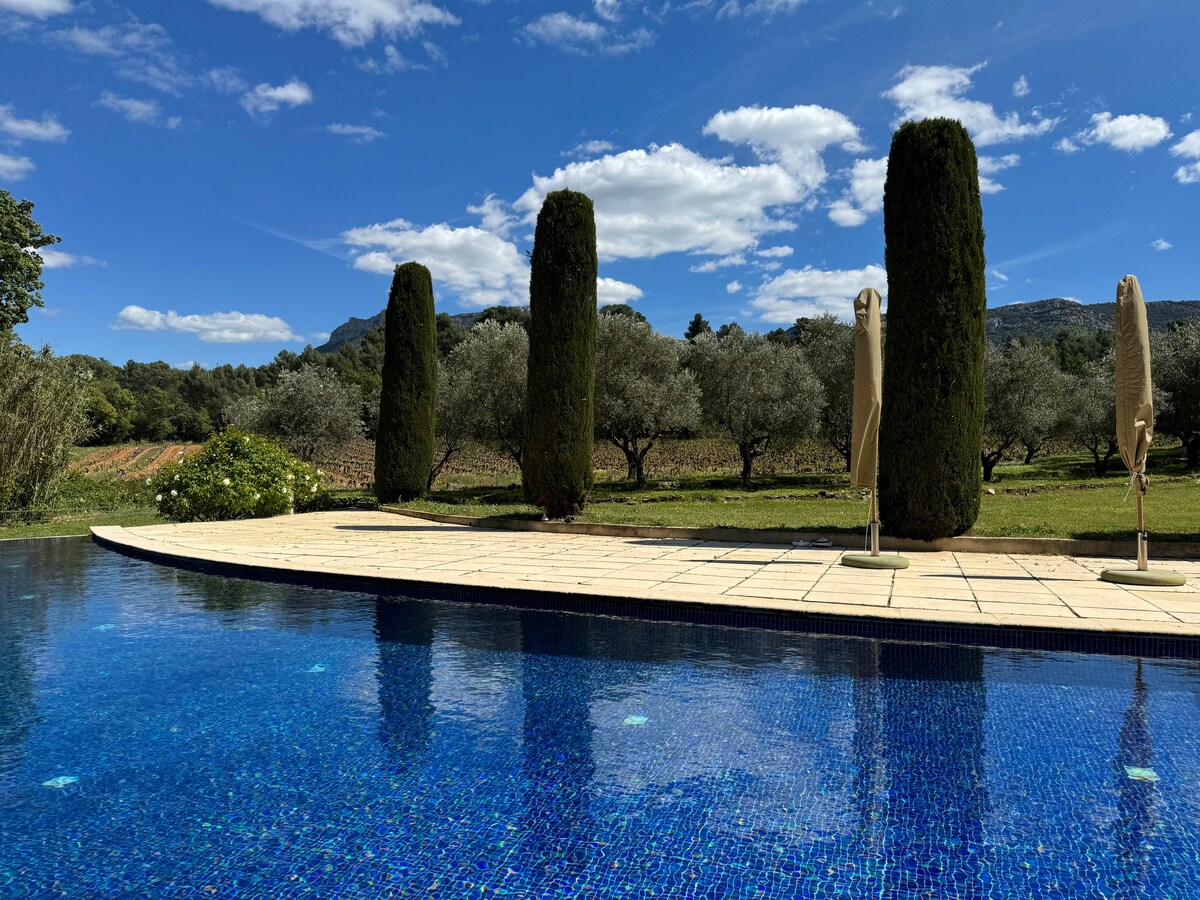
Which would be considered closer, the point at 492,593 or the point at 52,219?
the point at 492,593

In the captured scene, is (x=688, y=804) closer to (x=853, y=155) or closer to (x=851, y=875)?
(x=851, y=875)

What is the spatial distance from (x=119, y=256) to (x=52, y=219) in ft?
21.8

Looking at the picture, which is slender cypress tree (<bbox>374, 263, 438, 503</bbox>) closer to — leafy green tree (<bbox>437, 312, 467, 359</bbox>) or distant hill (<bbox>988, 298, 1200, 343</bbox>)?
leafy green tree (<bbox>437, 312, 467, 359</bbox>)

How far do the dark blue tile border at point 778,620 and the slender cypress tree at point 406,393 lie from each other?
29.3ft

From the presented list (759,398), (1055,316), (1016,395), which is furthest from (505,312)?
(1055,316)

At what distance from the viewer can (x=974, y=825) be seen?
2.78 meters

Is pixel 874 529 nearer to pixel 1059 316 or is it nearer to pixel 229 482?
pixel 229 482

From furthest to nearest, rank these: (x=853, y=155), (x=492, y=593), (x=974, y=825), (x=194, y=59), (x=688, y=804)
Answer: (x=853, y=155) → (x=194, y=59) → (x=492, y=593) → (x=688, y=804) → (x=974, y=825)

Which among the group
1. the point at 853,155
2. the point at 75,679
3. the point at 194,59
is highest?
the point at 194,59

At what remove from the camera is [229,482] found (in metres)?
13.9

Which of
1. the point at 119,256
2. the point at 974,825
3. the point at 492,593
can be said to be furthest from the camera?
the point at 119,256

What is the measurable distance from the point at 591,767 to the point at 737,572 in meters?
4.29

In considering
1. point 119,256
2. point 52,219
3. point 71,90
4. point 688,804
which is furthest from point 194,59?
point 52,219

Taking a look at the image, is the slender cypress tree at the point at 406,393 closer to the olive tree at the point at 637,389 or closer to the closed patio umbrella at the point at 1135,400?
the olive tree at the point at 637,389
